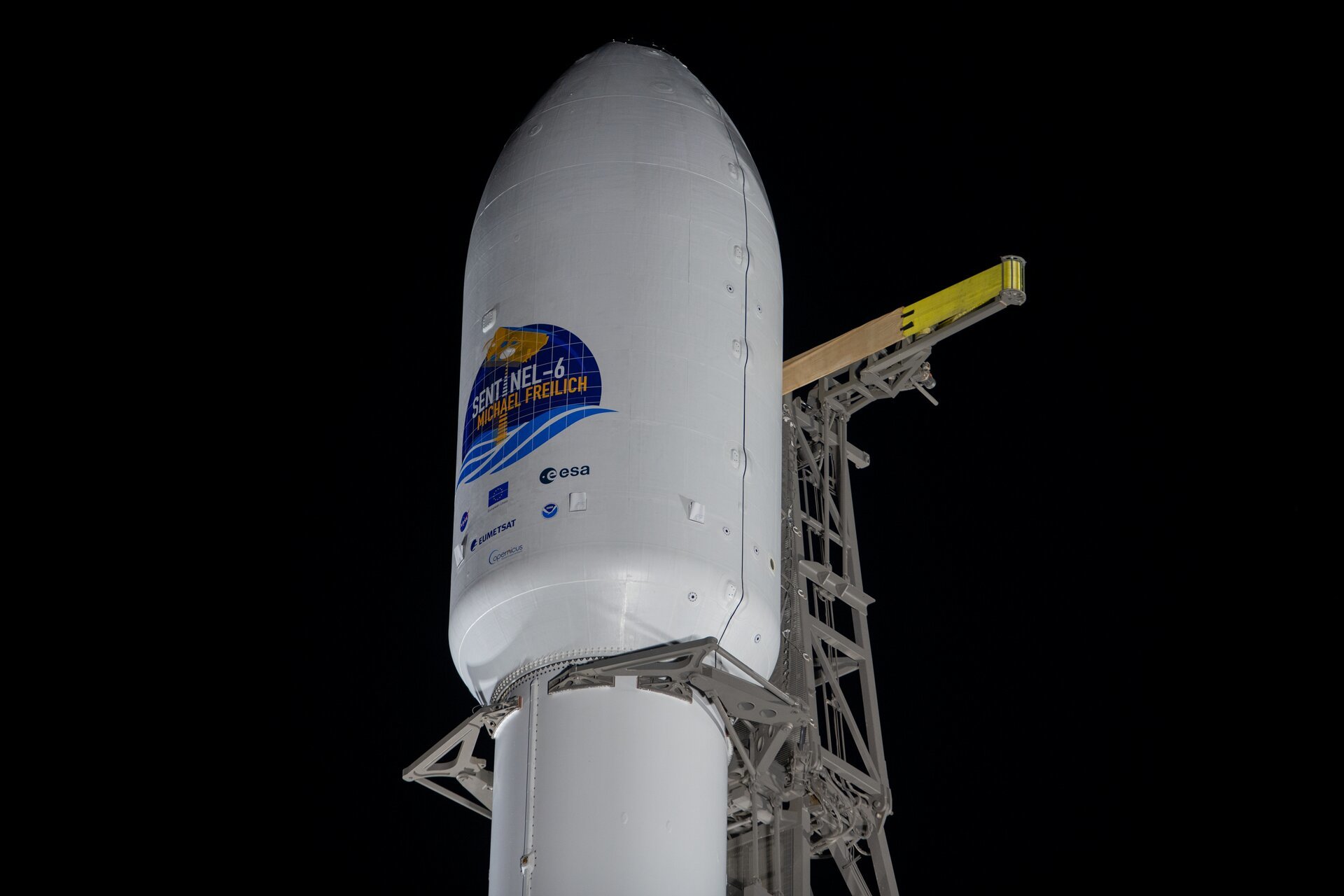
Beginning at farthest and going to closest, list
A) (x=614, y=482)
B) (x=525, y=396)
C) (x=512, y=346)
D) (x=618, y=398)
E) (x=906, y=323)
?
(x=906, y=323), (x=512, y=346), (x=525, y=396), (x=618, y=398), (x=614, y=482)

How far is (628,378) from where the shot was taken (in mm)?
18594

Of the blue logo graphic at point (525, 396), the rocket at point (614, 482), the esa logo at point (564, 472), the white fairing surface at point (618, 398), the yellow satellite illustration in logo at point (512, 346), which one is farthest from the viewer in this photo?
the yellow satellite illustration in logo at point (512, 346)

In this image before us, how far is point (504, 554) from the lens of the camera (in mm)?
18078

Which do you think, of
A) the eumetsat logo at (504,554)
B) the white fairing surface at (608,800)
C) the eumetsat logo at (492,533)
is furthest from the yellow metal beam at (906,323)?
the white fairing surface at (608,800)

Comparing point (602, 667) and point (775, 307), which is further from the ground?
point (775, 307)

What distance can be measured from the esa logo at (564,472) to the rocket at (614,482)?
0.07 ft

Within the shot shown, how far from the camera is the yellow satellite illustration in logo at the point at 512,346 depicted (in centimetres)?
1895

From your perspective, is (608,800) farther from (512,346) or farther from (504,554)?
(512,346)

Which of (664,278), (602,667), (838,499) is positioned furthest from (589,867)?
(838,499)

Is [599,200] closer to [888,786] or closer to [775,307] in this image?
[775,307]

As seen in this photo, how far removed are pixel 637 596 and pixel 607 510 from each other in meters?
0.86

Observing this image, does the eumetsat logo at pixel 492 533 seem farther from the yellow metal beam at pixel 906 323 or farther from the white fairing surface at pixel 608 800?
the yellow metal beam at pixel 906 323

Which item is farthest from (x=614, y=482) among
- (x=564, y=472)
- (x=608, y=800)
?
(x=608, y=800)

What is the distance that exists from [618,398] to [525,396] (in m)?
0.95
